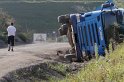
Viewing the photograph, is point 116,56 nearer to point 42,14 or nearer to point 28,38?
point 28,38

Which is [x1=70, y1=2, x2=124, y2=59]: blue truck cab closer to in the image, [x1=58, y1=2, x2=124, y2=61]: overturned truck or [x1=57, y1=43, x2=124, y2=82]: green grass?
[x1=58, y1=2, x2=124, y2=61]: overturned truck

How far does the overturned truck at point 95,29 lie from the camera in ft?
71.8

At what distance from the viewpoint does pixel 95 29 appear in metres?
22.8

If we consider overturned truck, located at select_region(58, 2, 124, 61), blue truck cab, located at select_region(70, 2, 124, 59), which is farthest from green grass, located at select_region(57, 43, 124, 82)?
blue truck cab, located at select_region(70, 2, 124, 59)

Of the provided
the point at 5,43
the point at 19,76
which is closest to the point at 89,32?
the point at 19,76

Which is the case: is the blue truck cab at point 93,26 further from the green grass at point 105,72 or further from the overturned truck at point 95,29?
the green grass at point 105,72

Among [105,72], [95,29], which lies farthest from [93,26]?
[105,72]

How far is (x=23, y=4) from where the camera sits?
94562 mm

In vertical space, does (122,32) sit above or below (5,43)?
above

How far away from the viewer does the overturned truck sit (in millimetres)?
21875

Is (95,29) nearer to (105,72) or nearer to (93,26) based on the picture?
(93,26)

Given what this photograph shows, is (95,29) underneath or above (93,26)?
underneath

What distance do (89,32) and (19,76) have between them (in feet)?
25.2

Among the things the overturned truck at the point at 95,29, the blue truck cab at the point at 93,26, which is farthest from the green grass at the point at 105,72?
the blue truck cab at the point at 93,26
